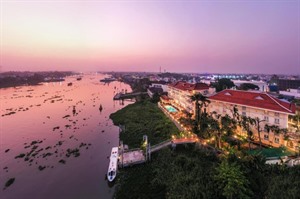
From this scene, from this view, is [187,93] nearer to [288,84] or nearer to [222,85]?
[222,85]

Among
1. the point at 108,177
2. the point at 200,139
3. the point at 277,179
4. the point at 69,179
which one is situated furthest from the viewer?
the point at 200,139

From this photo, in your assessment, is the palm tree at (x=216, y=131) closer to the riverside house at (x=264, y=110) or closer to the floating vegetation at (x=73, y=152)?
the riverside house at (x=264, y=110)

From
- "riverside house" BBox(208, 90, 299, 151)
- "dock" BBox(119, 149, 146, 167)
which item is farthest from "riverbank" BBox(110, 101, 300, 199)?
"riverside house" BBox(208, 90, 299, 151)

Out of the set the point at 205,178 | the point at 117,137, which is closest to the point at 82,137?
the point at 117,137

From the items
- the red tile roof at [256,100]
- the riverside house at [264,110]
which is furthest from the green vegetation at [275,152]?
the red tile roof at [256,100]

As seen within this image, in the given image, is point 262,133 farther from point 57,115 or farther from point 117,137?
point 57,115

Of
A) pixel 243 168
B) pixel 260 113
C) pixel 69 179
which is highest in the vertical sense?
pixel 260 113

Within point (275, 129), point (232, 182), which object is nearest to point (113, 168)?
point (232, 182)
